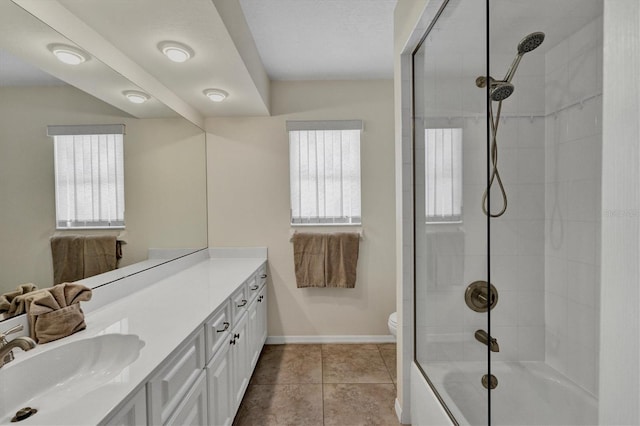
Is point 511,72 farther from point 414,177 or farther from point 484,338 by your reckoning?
point 484,338

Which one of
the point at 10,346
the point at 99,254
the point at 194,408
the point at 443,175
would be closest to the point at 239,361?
the point at 194,408

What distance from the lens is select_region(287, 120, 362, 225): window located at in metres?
3.01

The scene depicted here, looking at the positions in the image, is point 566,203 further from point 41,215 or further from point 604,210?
point 41,215

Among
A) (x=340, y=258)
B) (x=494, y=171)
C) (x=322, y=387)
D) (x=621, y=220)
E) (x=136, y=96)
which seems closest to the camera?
(x=621, y=220)

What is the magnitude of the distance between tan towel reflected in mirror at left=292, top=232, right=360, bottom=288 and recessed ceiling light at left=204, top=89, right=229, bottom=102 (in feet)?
4.36

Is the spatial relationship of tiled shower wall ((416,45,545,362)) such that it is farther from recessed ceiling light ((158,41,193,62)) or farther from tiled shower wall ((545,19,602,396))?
recessed ceiling light ((158,41,193,62))

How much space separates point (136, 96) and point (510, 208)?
2.24 meters

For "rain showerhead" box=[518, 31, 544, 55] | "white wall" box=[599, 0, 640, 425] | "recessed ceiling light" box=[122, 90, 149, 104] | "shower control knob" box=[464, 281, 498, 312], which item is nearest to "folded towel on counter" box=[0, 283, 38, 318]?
"recessed ceiling light" box=[122, 90, 149, 104]

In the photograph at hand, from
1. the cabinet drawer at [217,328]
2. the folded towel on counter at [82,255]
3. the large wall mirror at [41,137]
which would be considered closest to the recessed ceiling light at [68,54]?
the large wall mirror at [41,137]

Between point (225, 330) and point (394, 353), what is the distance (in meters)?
1.75

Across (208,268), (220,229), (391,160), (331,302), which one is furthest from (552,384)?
(220,229)

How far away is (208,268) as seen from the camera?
101 inches

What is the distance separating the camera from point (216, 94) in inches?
97.3

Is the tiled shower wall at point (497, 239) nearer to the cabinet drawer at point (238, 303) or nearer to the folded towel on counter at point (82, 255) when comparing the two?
the cabinet drawer at point (238, 303)
